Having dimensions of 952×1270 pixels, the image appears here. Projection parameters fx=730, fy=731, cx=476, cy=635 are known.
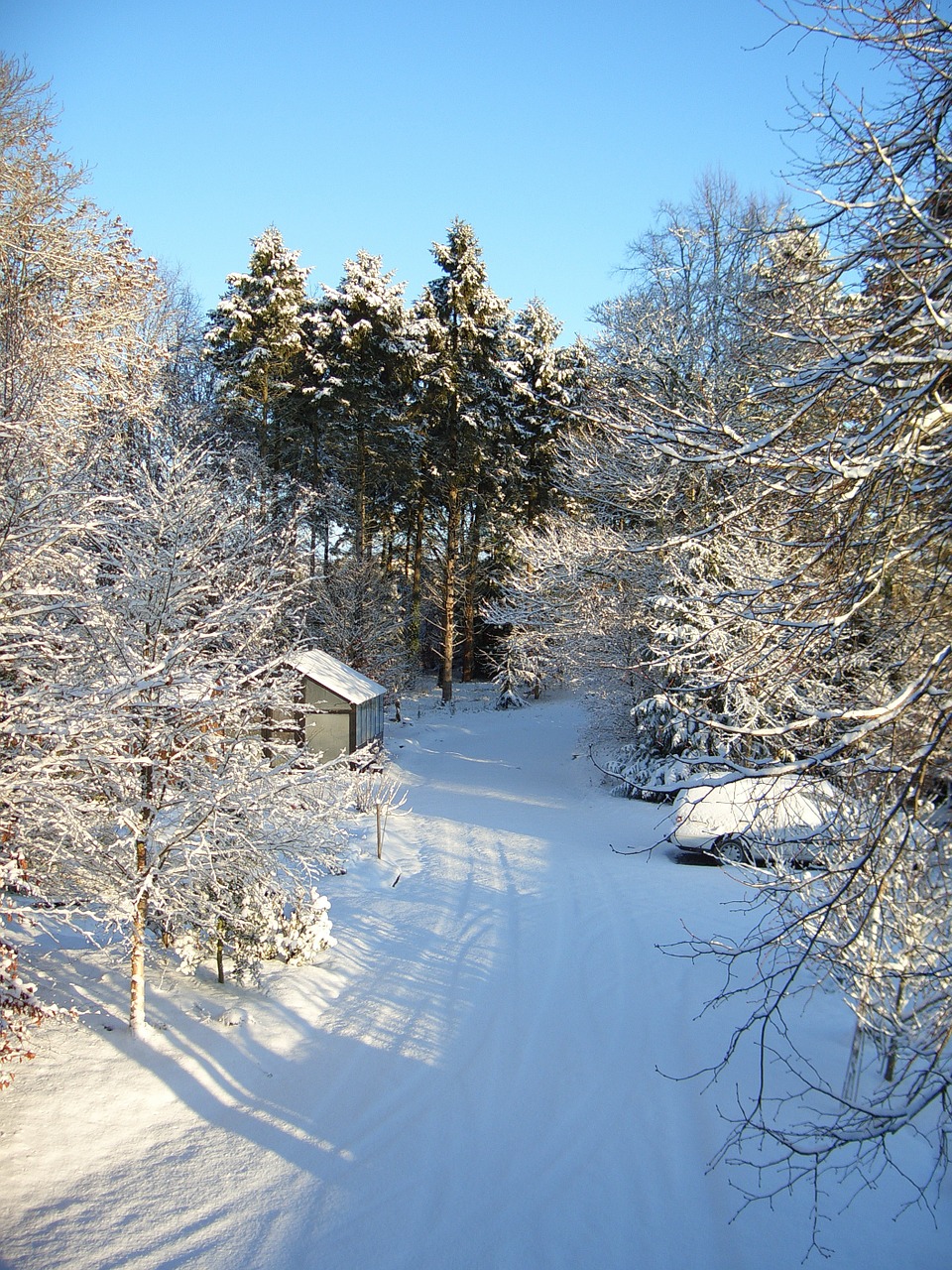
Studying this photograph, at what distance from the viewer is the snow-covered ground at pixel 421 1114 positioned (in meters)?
4.44

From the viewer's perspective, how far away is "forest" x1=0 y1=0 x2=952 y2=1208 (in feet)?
10.7

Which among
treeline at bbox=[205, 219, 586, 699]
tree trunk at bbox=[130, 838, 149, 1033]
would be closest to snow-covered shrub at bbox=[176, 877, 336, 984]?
tree trunk at bbox=[130, 838, 149, 1033]

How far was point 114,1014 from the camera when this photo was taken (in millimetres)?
6867

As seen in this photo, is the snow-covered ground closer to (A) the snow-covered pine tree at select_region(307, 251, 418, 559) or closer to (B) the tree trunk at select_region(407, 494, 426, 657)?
(A) the snow-covered pine tree at select_region(307, 251, 418, 559)

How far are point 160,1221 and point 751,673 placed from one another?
16.0ft

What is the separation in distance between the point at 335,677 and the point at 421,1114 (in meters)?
11.1

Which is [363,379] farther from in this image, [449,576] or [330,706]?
[330,706]

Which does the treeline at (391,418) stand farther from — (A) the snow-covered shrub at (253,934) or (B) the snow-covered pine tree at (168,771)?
(B) the snow-covered pine tree at (168,771)

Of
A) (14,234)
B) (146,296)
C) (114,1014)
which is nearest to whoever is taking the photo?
(114,1014)

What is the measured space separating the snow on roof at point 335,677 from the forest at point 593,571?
3.01 metres


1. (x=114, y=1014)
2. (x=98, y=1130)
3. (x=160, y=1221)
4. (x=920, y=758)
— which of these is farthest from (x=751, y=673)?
(x=114, y=1014)

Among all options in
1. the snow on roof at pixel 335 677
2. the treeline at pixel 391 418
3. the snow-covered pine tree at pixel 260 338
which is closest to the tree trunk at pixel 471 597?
the treeline at pixel 391 418

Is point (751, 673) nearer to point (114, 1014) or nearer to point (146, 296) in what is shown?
point (114, 1014)

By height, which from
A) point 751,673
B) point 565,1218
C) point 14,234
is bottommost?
point 565,1218
